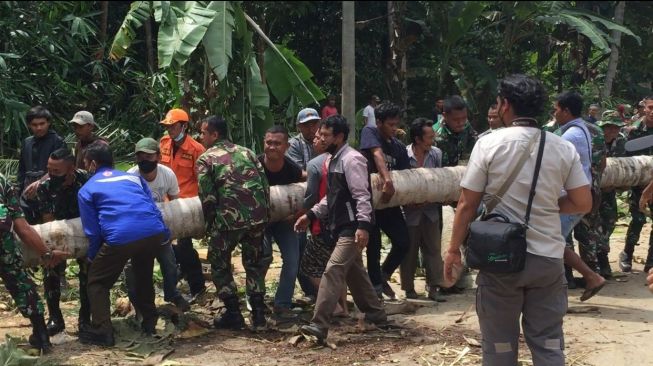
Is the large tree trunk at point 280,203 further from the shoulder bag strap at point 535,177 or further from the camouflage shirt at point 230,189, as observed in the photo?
the shoulder bag strap at point 535,177

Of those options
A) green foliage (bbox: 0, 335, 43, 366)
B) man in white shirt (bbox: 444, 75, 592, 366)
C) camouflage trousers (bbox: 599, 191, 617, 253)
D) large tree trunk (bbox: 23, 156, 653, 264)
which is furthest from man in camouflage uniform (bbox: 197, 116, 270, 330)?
camouflage trousers (bbox: 599, 191, 617, 253)

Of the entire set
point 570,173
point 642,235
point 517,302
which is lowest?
point 642,235

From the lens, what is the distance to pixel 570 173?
409cm

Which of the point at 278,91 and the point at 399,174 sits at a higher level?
the point at 278,91

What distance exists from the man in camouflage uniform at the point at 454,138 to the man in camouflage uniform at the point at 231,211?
7.03 ft

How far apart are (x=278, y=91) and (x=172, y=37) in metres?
2.59

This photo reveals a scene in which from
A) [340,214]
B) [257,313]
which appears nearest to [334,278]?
[340,214]

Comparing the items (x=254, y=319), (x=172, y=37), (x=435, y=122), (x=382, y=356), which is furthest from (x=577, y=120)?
(x=172, y=37)

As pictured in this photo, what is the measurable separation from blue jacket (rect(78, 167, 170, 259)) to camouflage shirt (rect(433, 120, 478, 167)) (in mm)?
3049

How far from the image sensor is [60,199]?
19.1 ft

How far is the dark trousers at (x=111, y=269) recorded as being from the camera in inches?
215

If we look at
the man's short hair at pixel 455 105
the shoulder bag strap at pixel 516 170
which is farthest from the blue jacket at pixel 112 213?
the man's short hair at pixel 455 105

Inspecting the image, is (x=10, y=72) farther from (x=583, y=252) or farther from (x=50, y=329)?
(x=583, y=252)

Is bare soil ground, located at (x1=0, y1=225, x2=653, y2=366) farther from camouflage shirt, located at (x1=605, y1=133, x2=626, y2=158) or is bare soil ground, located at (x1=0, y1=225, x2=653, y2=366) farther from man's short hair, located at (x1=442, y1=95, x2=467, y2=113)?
camouflage shirt, located at (x1=605, y1=133, x2=626, y2=158)
